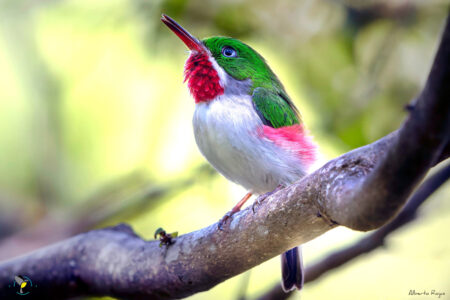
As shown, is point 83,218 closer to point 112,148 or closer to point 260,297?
point 112,148

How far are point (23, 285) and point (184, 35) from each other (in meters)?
1.77

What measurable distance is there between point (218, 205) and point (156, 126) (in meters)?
0.81

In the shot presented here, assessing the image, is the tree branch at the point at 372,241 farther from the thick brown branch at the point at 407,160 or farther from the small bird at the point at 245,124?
the thick brown branch at the point at 407,160

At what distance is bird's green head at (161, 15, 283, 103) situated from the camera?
3.19 meters

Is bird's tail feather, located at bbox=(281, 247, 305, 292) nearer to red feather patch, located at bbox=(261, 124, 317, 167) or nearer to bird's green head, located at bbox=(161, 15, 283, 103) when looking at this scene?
red feather patch, located at bbox=(261, 124, 317, 167)

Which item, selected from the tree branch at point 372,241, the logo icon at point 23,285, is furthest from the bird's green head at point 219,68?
the logo icon at point 23,285

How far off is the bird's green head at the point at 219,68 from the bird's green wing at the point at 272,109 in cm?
9

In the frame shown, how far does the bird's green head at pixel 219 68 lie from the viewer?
3193 mm

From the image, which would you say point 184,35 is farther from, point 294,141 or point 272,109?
point 294,141

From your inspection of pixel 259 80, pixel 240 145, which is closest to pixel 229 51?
pixel 259 80

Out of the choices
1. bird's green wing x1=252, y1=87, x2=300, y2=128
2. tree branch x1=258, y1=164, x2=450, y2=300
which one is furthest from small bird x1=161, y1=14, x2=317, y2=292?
tree branch x1=258, y1=164, x2=450, y2=300

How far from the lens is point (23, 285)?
9.53 feet

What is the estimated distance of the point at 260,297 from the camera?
2.71m

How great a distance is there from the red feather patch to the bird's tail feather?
0.55 metres
